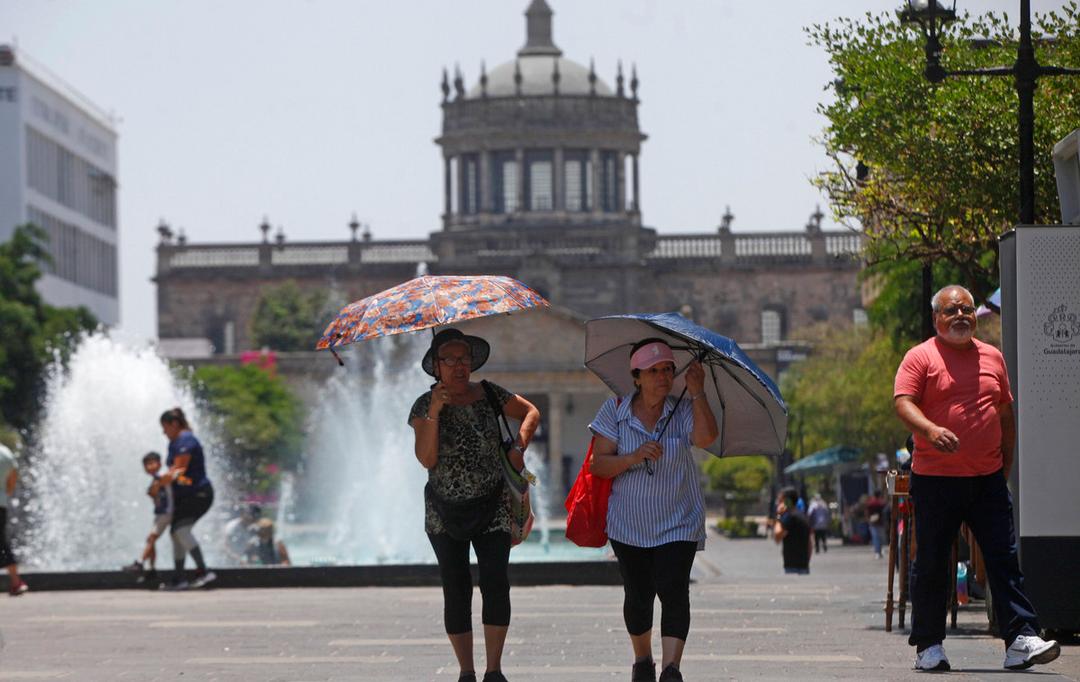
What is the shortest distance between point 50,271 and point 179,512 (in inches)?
3495

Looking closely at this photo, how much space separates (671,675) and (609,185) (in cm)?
9729

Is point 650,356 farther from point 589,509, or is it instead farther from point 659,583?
point 659,583

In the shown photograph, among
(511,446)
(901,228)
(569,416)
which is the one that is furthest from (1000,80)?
(569,416)

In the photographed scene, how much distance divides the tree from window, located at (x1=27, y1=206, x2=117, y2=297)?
87.0 metres

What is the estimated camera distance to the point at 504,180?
108062mm

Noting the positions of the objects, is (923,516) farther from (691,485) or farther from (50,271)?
(50,271)

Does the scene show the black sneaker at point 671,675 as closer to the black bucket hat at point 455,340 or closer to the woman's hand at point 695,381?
the woman's hand at point 695,381

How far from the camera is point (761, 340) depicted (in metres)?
101

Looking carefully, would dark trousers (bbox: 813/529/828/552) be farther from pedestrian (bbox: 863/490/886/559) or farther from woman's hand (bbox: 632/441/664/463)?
Answer: woman's hand (bbox: 632/441/664/463)

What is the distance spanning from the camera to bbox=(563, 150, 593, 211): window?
10731cm

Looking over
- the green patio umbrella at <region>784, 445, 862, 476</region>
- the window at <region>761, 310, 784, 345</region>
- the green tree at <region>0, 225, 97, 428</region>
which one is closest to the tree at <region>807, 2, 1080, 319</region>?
the green patio umbrella at <region>784, 445, 862, 476</region>

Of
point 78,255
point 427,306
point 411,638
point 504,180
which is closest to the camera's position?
point 427,306

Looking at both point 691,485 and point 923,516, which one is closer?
point 691,485

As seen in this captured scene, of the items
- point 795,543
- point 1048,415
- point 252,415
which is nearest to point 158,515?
point 795,543
